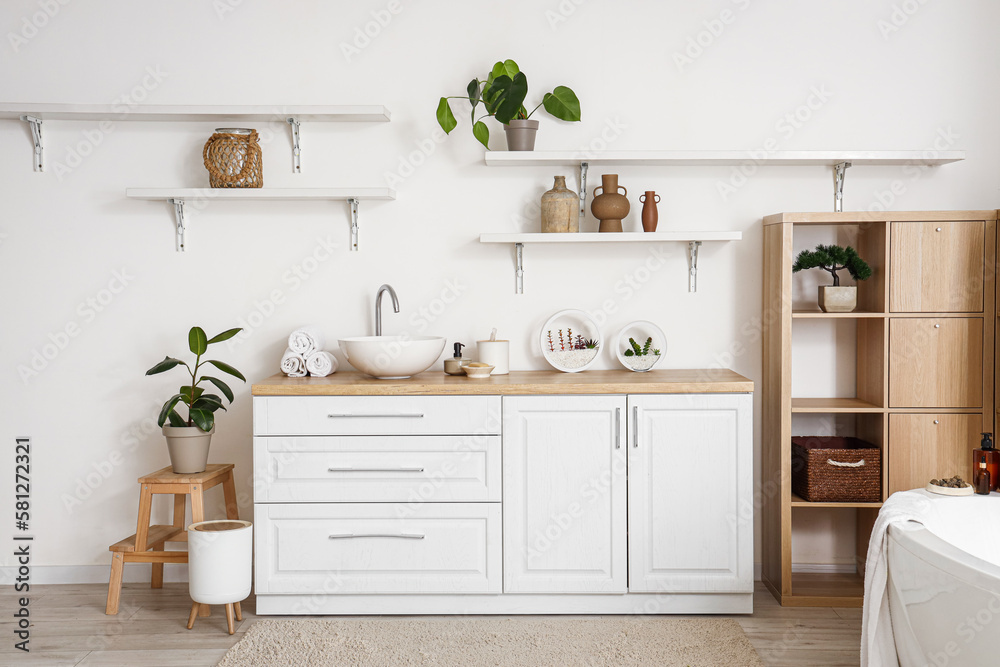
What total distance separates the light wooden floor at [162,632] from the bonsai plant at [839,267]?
116 cm

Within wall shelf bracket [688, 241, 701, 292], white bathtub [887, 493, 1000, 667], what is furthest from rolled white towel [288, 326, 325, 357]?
white bathtub [887, 493, 1000, 667]

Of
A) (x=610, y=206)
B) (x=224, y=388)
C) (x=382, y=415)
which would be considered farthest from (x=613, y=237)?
(x=224, y=388)

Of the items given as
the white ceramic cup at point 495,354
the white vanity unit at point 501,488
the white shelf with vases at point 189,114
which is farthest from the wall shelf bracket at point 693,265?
the white shelf with vases at point 189,114

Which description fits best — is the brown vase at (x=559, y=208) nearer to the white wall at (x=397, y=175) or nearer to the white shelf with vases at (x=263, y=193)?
the white wall at (x=397, y=175)

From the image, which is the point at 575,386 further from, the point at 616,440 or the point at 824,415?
the point at 824,415

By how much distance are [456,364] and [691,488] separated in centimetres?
101

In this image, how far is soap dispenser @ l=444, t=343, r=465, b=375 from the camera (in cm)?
295

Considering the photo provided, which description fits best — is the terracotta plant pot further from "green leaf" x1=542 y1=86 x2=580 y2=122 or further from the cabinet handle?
the cabinet handle

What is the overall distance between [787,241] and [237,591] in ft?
7.85

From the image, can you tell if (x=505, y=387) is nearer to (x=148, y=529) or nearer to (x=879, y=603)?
(x=879, y=603)

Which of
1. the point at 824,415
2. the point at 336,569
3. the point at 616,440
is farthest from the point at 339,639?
the point at 824,415

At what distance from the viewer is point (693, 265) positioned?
310cm

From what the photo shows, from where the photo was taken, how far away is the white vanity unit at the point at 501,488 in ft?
8.79

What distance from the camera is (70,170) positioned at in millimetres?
3111
